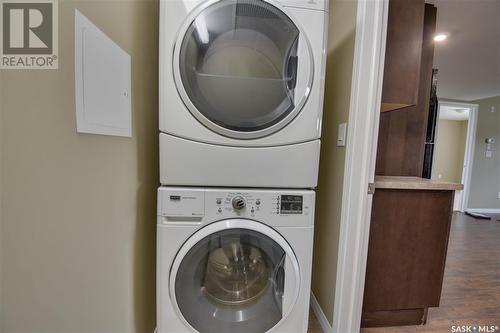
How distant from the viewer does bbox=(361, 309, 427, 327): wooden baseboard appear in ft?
4.32

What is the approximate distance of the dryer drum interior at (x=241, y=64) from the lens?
0.91m

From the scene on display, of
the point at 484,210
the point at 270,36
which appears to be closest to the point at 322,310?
the point at 270,36

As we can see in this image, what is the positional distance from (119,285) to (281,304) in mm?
667

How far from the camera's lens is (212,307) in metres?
1.01

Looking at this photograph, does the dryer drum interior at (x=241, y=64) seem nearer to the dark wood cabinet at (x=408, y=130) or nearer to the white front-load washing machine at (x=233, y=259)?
the white front-load washing machine at (x=233, y=259)

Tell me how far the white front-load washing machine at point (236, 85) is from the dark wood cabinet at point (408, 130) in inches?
35.1

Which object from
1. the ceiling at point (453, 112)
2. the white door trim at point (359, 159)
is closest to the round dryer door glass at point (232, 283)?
the white door trim at point (359, 159)

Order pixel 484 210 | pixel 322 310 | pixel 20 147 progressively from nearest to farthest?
pixel 20 147, pixel 322 310, pixel 484 210

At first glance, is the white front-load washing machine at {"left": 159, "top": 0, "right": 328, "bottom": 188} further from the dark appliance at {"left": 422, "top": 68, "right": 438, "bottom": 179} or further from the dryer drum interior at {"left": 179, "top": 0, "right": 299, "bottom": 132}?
the dark appliance at {"left": 422, "top": 68, "right": 438, "bottom": 179}

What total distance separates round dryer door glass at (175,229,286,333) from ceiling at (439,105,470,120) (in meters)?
5.29

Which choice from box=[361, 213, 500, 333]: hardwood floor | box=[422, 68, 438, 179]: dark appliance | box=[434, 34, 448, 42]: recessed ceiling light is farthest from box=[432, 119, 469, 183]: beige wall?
box=[422, 68, 438, 179]: dark appliance

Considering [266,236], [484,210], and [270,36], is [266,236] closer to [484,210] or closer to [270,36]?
[270,36]

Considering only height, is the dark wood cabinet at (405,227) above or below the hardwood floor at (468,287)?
above

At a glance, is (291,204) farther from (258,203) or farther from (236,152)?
(236,152)
